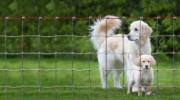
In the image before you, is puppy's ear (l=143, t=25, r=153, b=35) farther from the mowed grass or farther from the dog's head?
the mowed grass

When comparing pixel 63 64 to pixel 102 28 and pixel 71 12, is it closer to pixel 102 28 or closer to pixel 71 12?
pixel 71 12

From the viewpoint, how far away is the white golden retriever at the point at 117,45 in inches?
317

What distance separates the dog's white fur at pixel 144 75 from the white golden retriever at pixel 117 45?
0.55 feet

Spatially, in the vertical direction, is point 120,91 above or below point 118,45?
below

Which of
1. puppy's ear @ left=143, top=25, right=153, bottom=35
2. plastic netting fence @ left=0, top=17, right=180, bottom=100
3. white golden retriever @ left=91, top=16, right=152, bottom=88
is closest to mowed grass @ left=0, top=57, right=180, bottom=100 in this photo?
plastic netting fence @ left=0, top=17, right=180, bottom=100

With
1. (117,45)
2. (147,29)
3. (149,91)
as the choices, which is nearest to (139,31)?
(147,29)

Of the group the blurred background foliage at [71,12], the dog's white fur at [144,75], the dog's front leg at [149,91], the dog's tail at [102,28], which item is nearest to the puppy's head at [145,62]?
the dog's white fur at [144,75]

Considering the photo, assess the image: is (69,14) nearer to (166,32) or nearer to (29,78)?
(166,32)

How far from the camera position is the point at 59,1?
15.9 meters

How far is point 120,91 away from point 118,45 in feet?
2.65

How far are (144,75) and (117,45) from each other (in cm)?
100

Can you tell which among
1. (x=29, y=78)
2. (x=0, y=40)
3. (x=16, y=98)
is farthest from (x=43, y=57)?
(x=16, y=98)

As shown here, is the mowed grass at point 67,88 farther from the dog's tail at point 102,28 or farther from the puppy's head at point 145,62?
the dog's tail at point 102,28

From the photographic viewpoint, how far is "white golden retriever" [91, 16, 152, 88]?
317 inches
